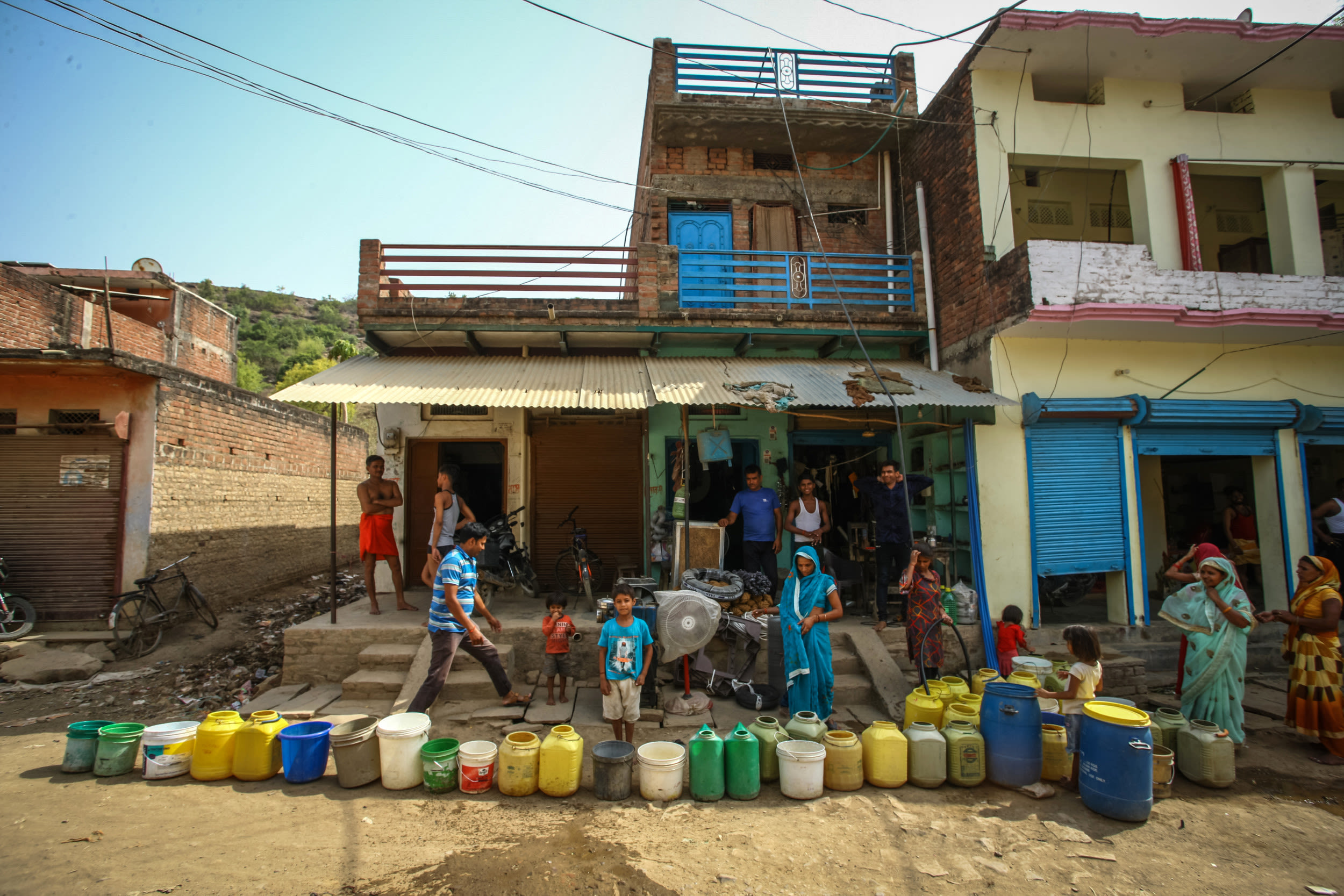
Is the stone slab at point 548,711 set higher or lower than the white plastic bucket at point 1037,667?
lower

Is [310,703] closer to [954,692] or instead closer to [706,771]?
[706,771]

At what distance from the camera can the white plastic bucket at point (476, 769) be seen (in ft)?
14.4

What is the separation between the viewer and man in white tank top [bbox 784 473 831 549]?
757 centimetres

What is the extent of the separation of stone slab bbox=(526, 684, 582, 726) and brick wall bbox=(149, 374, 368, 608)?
6522mm

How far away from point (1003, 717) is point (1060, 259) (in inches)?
231

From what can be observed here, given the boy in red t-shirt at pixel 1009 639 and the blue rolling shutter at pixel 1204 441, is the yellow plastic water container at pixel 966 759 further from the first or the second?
the blue rolling shutter at pixel 1204 441

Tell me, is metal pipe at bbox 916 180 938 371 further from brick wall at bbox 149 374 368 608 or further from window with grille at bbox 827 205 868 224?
brick wall at bbox 149 374 368 608

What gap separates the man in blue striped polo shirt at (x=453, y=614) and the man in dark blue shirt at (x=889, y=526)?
439cm

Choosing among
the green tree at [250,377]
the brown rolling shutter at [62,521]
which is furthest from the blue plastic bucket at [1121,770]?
the green tree at [250,377]

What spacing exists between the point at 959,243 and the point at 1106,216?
148 inches

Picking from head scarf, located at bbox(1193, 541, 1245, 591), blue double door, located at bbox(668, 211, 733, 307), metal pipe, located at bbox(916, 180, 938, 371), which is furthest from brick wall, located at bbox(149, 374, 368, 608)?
head scarf, located at bbox(1193, 541, 1245, 591)

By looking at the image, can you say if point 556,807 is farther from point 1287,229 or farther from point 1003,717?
point 1287,229

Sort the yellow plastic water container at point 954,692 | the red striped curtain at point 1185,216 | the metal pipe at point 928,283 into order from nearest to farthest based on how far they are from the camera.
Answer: the yellow plastic water container at point 954,692 → the red striped curtain at point 1185,216 → the metal pipe at point 928,283

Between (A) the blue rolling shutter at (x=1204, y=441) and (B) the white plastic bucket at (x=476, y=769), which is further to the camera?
(A) the blue rolling shutter at (x=1204, y=441)
